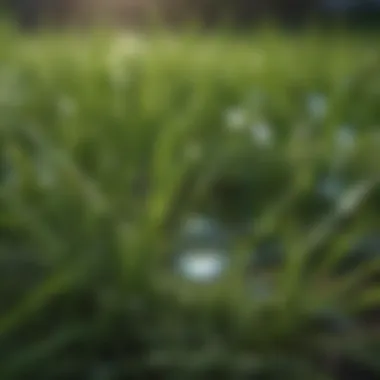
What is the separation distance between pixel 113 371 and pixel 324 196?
0.28 meters

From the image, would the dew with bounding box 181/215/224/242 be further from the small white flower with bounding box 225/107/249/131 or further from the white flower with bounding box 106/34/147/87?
the white flower with bounding box 106/34/147/87

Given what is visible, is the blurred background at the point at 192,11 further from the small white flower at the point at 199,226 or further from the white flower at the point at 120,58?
the small white flower at the point at 199,226

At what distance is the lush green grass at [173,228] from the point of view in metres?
0.52

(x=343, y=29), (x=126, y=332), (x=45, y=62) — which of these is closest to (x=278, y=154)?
(x=126, y=332)

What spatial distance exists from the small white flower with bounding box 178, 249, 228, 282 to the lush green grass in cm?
1

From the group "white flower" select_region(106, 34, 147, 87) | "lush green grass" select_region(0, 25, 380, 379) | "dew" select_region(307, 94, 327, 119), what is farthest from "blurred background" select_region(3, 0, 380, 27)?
"lush green grass" select_region(0, 25, 380, 379)

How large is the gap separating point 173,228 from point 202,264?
0.04m

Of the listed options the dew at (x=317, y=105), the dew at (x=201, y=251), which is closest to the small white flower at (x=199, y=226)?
the dew at (x=201, y=251)

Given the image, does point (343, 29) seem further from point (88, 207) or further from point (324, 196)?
point (88, 207)

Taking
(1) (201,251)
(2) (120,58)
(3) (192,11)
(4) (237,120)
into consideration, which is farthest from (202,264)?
(3) (192,11)

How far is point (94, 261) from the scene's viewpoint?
21.7 inches

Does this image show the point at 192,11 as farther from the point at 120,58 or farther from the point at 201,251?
the point at 201,251

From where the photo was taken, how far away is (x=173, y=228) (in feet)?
2.07

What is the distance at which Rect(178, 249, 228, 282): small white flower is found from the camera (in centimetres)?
58
